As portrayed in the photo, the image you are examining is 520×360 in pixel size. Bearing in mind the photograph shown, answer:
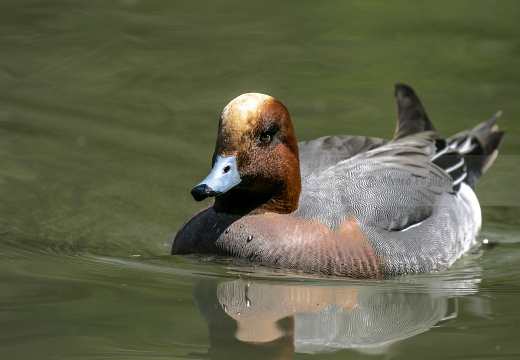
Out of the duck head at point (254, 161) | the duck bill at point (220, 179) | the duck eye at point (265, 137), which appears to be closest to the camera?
the duck bill at point (220, 179)

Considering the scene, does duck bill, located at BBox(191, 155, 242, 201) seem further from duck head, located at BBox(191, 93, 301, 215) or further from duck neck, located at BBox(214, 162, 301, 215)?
duck neck, located at BBox(214, 162, 301, 215)

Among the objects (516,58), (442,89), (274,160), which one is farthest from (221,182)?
(516,58)

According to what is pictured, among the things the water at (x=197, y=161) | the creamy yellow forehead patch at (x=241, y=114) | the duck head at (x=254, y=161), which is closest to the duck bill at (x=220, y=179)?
the duck head at (x=254, y=161)

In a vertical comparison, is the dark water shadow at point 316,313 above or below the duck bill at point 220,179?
below

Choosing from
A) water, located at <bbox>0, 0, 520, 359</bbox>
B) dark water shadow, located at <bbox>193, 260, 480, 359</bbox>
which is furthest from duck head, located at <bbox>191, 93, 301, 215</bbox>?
dark water shadow, located at <bbox>193, 260, 480, 359</bbox>

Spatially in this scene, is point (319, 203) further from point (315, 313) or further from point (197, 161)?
point (197, 161)

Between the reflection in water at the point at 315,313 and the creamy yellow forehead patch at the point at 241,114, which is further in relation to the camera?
the creamy yellow forehead patch at the point at 241,114

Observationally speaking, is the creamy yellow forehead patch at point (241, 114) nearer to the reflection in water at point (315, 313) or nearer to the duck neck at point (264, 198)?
the duck neck at point (264, 198)

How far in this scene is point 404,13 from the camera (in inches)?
423

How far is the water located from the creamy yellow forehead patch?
33.5 inches

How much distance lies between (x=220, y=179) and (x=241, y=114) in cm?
43

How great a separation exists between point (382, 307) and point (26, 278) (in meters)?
2.01

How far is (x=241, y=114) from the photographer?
18.8 feet

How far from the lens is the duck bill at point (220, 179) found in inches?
214
